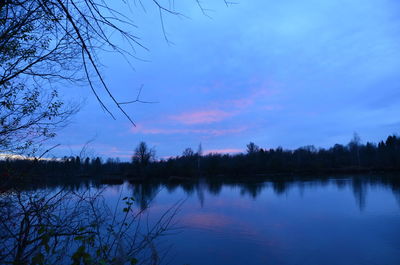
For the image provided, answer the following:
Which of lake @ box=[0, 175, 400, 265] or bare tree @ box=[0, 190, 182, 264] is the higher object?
bare tree @ box=[0, 190, 182, 264]

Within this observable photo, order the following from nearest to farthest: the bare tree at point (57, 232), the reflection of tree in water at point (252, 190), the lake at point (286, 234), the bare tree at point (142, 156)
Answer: the bare tree at point (57, 232), the lake at point (286, 234), the reflection of tree in water at point (252, 190), the bare tree at point (142, 156)

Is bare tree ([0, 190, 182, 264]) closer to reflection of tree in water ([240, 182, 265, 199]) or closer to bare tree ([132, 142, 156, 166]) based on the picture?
reflection of tree in water ([240, 182, 265, 199])

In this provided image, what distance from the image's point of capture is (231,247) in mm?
9273

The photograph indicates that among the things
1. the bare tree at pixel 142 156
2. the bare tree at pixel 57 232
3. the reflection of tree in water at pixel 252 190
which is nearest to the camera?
the bare tree at pixel 57 232

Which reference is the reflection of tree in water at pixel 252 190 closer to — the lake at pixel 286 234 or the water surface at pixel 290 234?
the water surface at pixel 290 234

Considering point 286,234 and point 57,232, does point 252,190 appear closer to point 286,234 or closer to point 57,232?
point 286,234

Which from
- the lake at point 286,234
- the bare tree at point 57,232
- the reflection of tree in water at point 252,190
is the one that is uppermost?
the bare tree at point 57,232

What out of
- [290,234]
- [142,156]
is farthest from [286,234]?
[142,156]

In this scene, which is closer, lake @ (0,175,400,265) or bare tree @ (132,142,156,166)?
lake @ (0,175,400,265)

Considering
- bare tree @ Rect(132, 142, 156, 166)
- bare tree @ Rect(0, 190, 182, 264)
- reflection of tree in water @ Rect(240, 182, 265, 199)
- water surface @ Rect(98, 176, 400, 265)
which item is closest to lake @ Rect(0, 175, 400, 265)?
water surface @ Rect(98, 176, 400, 265)

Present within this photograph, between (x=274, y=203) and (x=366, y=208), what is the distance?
4.91 metres

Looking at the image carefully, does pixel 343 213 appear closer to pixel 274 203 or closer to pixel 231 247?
pixel 274 203

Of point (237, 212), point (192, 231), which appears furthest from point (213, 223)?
point (237, 212)

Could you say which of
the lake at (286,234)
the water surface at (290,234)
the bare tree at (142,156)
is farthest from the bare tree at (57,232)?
the bare tree at (142,156)
